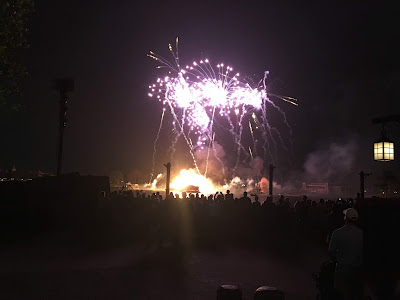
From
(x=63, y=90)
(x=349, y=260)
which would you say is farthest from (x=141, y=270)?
(x=63, y=90)

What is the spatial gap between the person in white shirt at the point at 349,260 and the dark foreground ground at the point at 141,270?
2.57 m

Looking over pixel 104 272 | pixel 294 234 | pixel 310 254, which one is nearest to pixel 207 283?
pixel 104 272

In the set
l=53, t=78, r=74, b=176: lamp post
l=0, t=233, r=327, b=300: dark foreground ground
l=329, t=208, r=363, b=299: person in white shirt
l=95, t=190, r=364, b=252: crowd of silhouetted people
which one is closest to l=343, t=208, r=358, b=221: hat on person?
l=329, t=208, r=363, b=299: person in white shirt

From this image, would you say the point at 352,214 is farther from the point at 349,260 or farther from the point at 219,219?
the point at 219,219

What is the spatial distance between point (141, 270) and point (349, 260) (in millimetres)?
5759

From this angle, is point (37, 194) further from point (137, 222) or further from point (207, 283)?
point (207, 283)

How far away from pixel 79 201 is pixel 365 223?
13108 mm

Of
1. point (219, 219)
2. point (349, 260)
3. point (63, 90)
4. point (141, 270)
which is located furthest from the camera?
point (63, 90)

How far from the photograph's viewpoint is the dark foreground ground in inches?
306

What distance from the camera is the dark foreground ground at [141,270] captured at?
306 inches

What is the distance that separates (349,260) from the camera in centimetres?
526

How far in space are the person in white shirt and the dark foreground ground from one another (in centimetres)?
257

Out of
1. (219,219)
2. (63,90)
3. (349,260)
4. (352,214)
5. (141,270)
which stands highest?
(63,90)

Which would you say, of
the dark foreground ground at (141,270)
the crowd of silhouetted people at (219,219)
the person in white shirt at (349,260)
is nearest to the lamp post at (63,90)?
the crowd of silhouetted people at (219,219)
